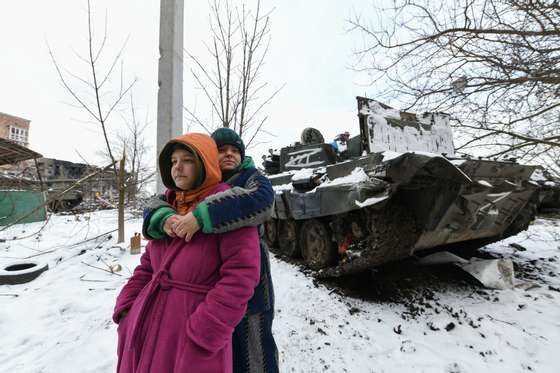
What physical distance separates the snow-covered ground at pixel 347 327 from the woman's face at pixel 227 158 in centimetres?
182

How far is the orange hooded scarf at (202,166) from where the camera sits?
1.23 meters

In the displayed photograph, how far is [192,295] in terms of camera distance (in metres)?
1.12

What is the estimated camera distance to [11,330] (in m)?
2.83

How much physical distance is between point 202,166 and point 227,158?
371mm

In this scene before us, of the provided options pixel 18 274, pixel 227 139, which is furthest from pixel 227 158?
pixel 18 274

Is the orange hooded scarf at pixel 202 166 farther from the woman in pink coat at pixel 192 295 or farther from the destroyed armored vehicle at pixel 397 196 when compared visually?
the destroyed armored vehicle at pixel 397 196

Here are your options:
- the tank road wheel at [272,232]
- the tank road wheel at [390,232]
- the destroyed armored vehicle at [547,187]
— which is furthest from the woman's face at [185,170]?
the tank road wheel at [272,232]

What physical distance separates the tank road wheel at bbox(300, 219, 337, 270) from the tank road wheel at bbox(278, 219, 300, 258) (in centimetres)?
32

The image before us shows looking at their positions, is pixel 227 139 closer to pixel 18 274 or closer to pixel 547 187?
pixel 18 274

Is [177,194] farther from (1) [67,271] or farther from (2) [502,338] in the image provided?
(1) [67,271]

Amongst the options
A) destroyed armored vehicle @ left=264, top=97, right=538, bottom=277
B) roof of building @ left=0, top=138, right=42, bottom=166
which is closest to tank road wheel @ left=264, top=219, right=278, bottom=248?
destroyed armored vehicle @ left=264, top=97, right=538, bottom=277

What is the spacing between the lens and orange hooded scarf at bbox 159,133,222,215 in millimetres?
1226

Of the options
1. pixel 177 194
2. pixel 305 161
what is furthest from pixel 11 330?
pixel 305 161

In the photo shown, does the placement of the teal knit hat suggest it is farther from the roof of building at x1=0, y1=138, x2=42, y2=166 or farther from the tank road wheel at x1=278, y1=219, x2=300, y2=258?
the roof of building at x1=0, y1=138, x2=42, y2=166
